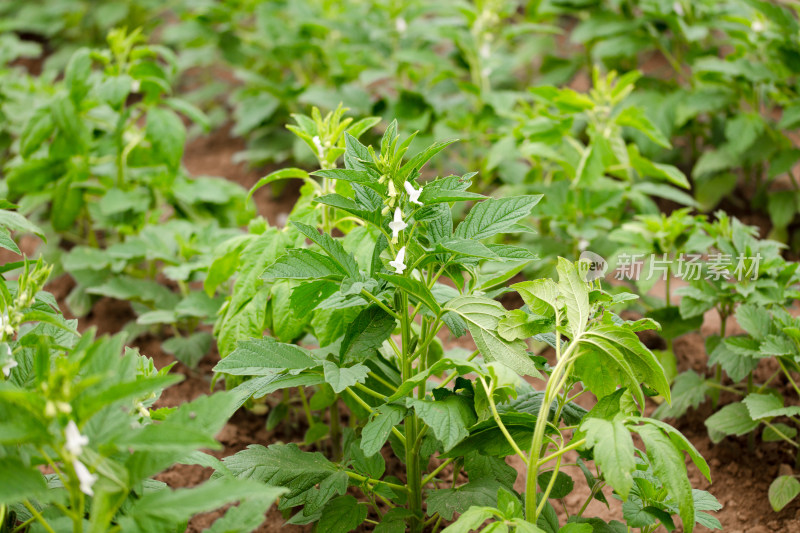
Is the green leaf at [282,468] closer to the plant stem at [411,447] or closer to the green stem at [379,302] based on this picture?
the plant stem at [411,447]

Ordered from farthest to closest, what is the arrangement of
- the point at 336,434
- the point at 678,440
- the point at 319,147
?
the point at 336,434, the point at 319,147, the point at 678,440

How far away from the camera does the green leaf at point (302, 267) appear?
5.10 feet

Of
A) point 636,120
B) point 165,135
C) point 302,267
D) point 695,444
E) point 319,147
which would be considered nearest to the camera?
point 302,267

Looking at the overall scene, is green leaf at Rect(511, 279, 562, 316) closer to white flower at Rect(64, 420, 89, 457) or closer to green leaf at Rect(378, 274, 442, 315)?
green leaf at Rect(378, 274, 442, 315)

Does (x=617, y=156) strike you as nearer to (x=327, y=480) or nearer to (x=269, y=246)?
(x=269, y=246)

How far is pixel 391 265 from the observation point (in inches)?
61.2

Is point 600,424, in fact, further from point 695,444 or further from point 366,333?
point 695,444

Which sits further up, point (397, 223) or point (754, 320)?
point (397, 223)

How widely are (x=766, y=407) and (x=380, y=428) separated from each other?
1.22 metres

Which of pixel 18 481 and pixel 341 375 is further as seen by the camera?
pixel 341 375

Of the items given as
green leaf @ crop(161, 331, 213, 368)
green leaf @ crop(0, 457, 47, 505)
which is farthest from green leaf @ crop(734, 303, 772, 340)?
green leaf @ crop(0, 457, 47, 505)

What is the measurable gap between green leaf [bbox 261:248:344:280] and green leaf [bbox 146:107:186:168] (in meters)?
1.55

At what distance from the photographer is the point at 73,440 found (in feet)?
3.84

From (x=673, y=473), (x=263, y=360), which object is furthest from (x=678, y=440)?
(x=263, y=360)
